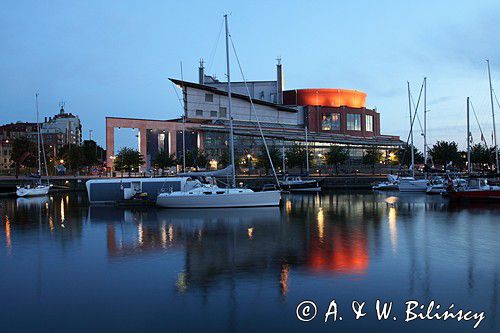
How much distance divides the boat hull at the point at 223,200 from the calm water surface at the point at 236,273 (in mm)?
7866

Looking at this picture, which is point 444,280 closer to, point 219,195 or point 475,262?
point 475,262

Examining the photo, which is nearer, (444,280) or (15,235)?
(444,280)

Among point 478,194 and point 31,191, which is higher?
point 31,191

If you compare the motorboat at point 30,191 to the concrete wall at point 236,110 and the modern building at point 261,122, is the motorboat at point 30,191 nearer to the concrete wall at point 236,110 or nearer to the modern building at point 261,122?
the modern building at point 261,122

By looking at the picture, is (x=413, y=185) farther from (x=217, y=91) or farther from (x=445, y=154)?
(x=217, y=91)

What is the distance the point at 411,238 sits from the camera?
2628cm

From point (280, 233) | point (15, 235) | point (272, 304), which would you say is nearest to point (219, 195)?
point (280, 233)

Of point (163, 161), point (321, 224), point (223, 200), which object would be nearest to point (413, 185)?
point (223, 200)

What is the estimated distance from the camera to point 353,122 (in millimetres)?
142875

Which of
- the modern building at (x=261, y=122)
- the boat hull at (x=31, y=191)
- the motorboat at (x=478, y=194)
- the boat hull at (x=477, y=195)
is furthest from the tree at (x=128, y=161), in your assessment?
the boat hull at (x=477, y=195)

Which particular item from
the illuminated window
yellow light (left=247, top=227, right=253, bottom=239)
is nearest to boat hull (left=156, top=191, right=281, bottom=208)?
yellow light (left=247, top=227, right=253, bottom=239)

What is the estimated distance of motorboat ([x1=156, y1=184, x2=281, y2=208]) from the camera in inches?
1628

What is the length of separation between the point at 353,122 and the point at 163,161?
68.0 meters

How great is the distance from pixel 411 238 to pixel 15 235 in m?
24.1
